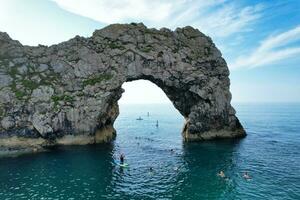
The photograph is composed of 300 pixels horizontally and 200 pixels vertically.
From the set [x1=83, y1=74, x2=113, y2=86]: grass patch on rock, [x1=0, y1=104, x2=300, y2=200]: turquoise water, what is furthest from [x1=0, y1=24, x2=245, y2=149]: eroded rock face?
[x1=0, y1=104, x2=300, y2=200]: turquoise water

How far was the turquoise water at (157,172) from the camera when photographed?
135ft

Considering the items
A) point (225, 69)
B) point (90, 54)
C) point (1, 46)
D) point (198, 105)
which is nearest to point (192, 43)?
point (225, 69)

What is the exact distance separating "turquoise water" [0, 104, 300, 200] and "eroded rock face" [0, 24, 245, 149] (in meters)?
7.76

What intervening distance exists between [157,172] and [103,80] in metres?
34.0

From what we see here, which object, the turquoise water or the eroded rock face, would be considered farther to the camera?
the eroded rock face

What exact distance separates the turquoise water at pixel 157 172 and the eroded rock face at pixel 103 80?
25.5ft

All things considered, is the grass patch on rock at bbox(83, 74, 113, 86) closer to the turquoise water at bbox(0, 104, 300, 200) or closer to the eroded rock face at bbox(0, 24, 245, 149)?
the eroded rock face at bbox(0, 24, 245, 149)

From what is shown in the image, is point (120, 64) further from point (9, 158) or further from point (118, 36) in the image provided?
Result: point (9, 158)

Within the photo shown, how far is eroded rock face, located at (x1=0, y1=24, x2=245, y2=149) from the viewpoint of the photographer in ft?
233

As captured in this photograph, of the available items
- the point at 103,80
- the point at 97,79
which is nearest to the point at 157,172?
the point at 103,80

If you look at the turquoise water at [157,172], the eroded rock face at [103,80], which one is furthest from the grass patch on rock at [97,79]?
the turquoise water at [157,172]

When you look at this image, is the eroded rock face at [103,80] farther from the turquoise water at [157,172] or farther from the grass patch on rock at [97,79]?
the turquoise water at [157,172]

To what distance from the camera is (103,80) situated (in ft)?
250

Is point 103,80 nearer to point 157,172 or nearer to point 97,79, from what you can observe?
point 97,79
